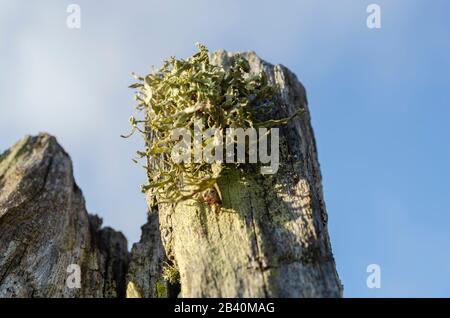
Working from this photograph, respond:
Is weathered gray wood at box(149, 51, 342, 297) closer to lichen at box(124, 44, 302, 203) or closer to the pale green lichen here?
lichen at box(124, 44, 302, 203)

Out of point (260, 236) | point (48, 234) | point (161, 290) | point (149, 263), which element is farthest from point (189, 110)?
point (48, 234)

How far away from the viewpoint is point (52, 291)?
4.49 m

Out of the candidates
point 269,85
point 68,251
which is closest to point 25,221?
point 68,251

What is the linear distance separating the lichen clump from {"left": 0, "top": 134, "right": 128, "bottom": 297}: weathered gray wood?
127cm

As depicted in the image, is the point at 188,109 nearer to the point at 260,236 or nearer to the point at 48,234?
the point at 260,236

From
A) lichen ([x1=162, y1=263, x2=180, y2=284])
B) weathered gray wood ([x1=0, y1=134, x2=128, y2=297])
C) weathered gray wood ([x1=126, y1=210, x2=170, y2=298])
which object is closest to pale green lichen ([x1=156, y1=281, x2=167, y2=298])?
weathered gray wood ([x1=126, y1=210, x2=170, y2=298])

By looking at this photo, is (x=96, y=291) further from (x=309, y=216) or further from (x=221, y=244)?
(x=309, y=216)

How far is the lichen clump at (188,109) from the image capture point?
12.2 ft

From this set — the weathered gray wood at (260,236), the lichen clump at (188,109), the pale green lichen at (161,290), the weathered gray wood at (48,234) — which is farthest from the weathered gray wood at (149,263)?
the lichen clump at (188,109)

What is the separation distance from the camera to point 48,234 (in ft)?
16.2

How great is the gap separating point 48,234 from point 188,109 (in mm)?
1995

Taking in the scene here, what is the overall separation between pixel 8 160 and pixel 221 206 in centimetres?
293

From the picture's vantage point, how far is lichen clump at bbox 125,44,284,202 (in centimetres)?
372

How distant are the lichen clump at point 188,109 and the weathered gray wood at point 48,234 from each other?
127cm
